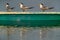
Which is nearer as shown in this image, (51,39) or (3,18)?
(51,39)

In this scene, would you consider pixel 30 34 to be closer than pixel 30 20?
Yes

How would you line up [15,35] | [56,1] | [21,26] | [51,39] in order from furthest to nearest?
[56,1] < [21,26] < [15,35] < [51,39]

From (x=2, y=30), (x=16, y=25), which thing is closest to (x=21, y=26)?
(x=16, y=25)

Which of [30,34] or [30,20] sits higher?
[30,34]

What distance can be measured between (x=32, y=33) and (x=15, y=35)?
2.40 ft

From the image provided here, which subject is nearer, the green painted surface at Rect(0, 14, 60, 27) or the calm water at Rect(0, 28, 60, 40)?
the calm water at Rect(0, 28, 60, 40)

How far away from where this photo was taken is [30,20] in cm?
1508

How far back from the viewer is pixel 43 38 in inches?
451

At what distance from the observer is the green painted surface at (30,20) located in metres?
14.9

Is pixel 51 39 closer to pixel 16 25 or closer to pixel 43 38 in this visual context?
pixel 43 38

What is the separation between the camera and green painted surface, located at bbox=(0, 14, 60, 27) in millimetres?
14898

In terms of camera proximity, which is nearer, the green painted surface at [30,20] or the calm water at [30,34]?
the calm water at [30,34]

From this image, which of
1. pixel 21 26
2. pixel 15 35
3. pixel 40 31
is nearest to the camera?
pixel 15 35

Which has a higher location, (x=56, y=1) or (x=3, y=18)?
(x=3, y=18)
